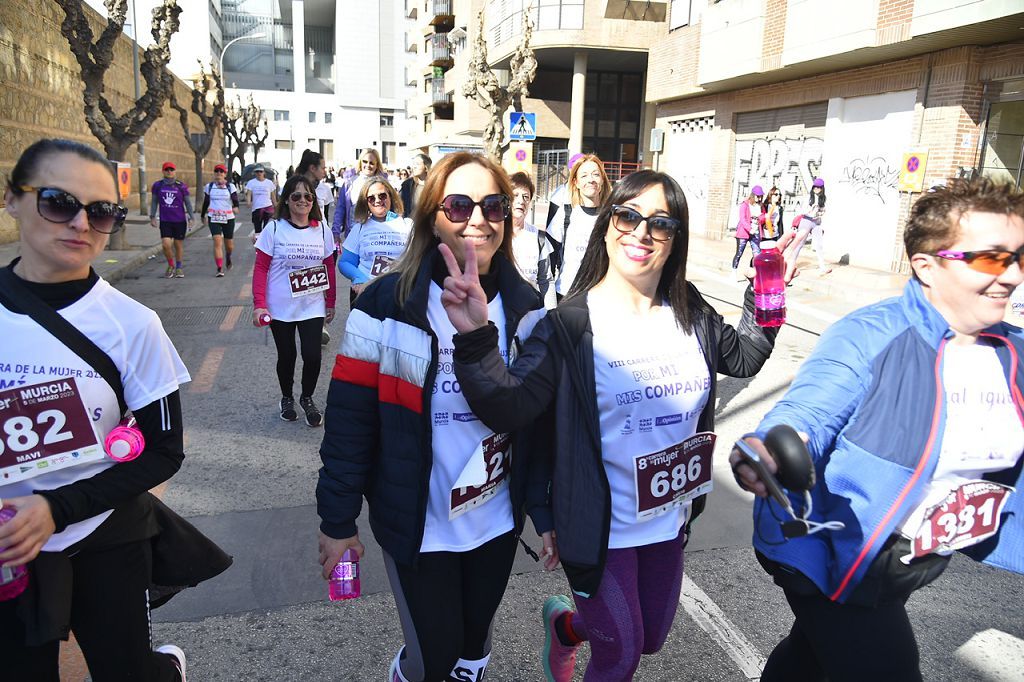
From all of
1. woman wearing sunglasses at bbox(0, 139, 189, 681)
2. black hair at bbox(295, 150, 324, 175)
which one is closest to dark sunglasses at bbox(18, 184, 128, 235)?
woman wearing sunglasses at bbox(0, 139, 189, 681)

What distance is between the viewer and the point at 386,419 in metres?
2.20

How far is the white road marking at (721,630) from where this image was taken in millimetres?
2959

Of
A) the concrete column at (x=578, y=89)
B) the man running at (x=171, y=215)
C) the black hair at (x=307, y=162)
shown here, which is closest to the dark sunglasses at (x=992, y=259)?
the black hair at (x=307, y=162)

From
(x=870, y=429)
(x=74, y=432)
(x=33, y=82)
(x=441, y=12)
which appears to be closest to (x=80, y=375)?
(x=74, y=432)

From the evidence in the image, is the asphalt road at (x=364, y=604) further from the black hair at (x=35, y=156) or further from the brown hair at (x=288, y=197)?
the black hair at (x=35, y=156)

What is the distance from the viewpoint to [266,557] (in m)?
3.74

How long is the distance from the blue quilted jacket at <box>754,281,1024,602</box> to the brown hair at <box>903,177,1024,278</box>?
5.8 inches

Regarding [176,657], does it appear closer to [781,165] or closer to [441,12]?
[781,165]

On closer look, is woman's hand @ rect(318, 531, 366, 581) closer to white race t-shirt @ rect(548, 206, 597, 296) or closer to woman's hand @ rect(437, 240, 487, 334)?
woman's hand @ rect(437, 240, 487, 334)

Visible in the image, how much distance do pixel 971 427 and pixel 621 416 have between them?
0.95m

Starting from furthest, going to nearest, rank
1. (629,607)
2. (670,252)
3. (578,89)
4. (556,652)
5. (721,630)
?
(578,89) < (721,630) < (556,652) < (670,252) < (629,607)

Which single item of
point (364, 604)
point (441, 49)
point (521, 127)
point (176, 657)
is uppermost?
point (441, 49)

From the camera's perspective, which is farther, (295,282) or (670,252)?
(295,282)

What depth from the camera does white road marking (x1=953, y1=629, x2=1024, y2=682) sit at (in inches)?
115
